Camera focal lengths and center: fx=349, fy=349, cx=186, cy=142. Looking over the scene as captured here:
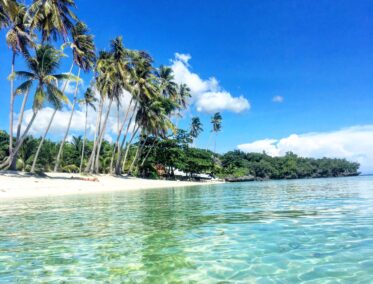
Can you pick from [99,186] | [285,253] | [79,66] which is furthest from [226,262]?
[79,66]

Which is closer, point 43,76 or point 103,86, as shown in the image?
point 43,76

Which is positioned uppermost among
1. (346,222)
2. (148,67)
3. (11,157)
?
(148,67)

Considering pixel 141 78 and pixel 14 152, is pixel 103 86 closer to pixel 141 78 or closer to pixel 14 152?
pixel 141 78

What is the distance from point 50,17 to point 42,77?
19.7 feet

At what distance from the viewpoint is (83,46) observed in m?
39.0

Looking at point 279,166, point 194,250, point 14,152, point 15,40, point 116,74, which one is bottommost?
point 194,250

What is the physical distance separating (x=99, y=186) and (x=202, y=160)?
34.7 metres

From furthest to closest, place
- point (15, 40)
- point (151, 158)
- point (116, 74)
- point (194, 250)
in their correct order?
point (151, 158), point (116, 74), point (15, 40), point (194, 250)

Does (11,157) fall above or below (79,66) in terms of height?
below

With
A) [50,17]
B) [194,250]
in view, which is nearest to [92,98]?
[50,17]

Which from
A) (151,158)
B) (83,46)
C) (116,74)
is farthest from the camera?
(151,158)

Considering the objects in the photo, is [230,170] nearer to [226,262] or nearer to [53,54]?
[53,54]

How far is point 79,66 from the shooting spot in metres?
38.0

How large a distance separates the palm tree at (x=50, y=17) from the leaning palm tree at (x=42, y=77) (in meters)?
2.33
